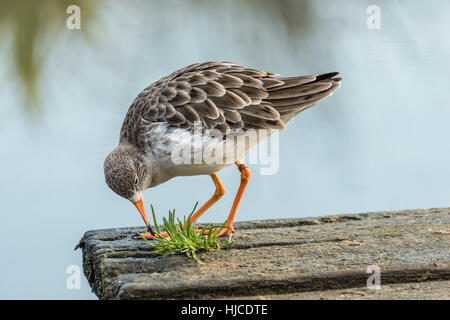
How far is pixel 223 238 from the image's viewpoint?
12.0 ft

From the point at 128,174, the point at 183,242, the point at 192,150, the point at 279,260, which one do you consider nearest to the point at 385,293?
the point at 279,260

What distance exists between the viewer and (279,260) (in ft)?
10.4

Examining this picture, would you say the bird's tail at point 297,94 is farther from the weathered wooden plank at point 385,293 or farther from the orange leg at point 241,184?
the weathered wooden plank at point 385,293

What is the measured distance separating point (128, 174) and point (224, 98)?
72 cm

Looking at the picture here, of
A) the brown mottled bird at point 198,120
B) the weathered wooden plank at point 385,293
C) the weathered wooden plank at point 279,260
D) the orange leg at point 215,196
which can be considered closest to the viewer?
the weathered wooden plank at point 385,293

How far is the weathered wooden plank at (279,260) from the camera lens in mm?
2848

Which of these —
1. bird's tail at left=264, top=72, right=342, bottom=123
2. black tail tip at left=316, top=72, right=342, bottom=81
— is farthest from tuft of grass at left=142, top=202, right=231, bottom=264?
black tail tip at left=316, top=72, right=342, bottom=81

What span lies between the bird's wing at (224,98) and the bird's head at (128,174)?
193mm

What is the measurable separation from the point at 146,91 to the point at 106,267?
122 centimetres

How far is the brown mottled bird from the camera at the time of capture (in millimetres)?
3564

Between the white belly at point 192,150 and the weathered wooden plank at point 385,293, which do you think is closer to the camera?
the weathered wooden plank at point 385,293

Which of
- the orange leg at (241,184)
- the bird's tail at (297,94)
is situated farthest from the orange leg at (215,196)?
the bird's tail at (297,94)

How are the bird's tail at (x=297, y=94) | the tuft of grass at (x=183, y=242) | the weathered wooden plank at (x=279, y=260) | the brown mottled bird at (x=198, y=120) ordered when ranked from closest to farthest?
the weathered wooden plank at (x=279, y=260) < the tuft of grass at (x=183, y=242) < the brown mottled bird at (x=198, y=120) < the bird's tail at (x=297, y=94)

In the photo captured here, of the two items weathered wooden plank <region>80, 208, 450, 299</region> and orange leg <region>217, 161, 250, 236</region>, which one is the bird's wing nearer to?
orange leg <region>217, 161, 250, 236</region>
